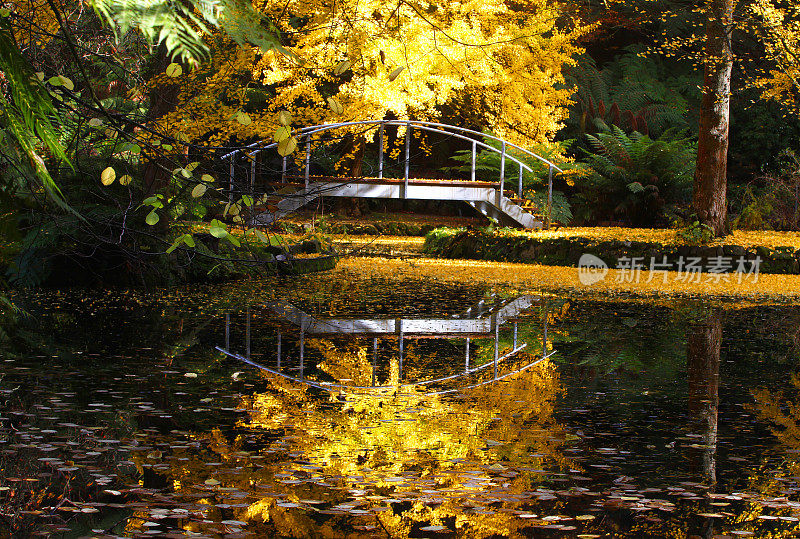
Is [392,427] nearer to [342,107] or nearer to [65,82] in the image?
[342,107]

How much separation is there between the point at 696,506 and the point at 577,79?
2398cm

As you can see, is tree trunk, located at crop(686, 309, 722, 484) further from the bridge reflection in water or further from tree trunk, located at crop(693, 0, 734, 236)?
Answer: tree trunk, located at crop(693, 0, 734, 236)

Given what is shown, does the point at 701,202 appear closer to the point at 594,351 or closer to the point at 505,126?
the point at 505,126

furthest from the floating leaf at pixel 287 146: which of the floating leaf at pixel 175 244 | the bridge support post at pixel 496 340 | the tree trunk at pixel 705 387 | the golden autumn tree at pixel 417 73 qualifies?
the golden autumn tree at pixel 417 73

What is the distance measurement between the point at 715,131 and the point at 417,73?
5.31 meters

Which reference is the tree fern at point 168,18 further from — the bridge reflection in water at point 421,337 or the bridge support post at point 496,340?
the bridge support post at point 496,340

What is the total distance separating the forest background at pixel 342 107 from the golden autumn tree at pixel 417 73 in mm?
48

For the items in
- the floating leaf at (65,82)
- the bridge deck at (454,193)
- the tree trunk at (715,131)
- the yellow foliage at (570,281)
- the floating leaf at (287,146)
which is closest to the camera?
the floating leaf at (287,146)

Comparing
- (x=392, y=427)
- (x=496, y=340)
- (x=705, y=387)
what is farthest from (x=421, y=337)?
(x=392, y=427)

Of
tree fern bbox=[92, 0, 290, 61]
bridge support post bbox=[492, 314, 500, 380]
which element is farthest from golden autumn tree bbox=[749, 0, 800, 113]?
tree fern bbox=[92, 0, 290, 61]

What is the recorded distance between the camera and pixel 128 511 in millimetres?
2834

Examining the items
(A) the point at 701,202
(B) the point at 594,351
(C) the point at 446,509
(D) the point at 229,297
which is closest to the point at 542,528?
(C) the point at 446,509

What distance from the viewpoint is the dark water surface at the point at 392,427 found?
2889 mm

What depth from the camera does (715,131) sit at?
44.8 feet
